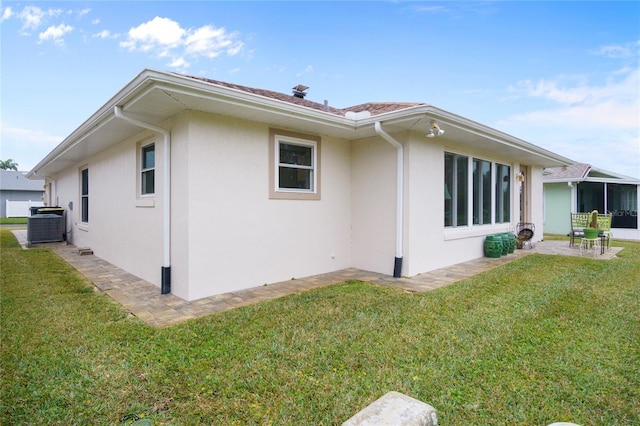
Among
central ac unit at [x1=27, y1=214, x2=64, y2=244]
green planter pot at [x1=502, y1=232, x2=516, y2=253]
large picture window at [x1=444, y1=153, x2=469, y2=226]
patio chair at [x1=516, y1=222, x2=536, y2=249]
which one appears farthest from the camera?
central ac unit at [x1=27, y1=214, x2=64, y2=244]

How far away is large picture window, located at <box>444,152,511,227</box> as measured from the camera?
7.79 m

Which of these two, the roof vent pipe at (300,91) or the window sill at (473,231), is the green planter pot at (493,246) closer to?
the window sill at (473,231)

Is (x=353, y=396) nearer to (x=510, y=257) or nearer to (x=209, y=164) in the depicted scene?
(x=209, y=164)

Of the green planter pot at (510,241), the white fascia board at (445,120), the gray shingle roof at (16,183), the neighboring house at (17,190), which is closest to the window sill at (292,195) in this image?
the white fascia board at (445,120)

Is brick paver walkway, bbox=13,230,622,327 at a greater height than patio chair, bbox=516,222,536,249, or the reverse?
patio chair, bbox=516,222,536,249

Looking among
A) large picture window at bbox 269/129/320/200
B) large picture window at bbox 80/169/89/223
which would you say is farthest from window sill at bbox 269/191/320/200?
large picture window at bbox 80/169/89/223

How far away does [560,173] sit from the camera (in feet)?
53.9

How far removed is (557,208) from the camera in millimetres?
16344

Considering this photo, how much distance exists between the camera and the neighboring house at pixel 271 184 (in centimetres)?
516

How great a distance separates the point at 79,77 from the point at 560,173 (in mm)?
19816

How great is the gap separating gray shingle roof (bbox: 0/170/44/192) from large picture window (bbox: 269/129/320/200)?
37.4m

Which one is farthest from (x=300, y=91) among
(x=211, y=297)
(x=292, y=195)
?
(x=211, y=297)

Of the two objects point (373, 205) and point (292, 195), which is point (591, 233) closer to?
point (373, 205)

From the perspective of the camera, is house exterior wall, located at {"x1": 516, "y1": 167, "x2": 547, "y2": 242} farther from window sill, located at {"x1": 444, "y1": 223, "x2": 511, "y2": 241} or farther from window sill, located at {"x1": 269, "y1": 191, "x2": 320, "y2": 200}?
→ window sill, located at {"x1": 269, "y1": 191, "x2": 320, "y2": 200}
